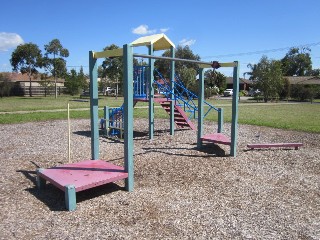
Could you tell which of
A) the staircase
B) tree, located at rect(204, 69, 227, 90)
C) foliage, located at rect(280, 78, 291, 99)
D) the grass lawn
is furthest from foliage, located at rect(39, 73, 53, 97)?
the staircase

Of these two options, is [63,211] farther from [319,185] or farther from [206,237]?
[319,185]

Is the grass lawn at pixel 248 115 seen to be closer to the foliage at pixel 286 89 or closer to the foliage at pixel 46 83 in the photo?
the foliage at pixel 286 89

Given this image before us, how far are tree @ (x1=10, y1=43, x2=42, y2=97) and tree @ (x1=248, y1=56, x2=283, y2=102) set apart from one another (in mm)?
32367

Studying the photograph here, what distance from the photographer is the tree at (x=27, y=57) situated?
46.2 metres

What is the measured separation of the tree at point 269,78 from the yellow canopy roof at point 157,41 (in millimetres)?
29453

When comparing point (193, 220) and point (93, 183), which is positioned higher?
point (93, 183)

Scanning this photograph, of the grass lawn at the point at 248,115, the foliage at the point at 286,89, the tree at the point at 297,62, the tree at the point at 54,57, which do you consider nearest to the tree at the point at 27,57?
the tree at the point at 54,57

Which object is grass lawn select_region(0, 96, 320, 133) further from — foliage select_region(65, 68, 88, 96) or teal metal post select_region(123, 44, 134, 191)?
foliage select_region(65, 68, 88, 96)

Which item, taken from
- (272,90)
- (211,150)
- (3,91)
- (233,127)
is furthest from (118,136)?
(3,91)

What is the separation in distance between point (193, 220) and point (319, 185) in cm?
306

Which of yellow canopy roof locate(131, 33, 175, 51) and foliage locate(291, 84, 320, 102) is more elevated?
yellow canopy roof locate(131, 33, 175, 51)

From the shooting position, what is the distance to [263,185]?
18.5 ft

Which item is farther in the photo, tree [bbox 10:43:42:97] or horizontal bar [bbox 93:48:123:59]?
tree [bbox 10:43:42:97]

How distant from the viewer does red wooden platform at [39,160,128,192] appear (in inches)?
184
